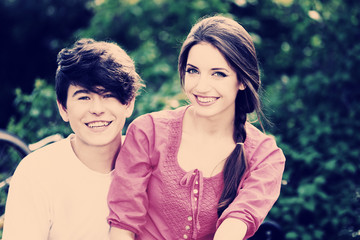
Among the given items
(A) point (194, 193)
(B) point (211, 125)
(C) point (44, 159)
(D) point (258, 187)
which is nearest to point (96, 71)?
(C) point (44, 159)

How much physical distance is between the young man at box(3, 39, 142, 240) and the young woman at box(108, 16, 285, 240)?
0.49ft

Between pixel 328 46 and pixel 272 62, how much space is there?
25.6 inches

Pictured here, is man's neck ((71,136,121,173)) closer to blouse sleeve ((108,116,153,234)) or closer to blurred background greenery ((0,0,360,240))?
blouse sleeve ((108,116,153,234))

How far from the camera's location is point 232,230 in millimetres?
1974

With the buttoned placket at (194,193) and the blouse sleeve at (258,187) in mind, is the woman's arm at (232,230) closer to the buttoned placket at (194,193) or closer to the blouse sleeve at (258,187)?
the blouse sleeve at (258,187)

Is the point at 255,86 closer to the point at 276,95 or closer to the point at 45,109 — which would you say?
the point at 276,95

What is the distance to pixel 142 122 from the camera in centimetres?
224

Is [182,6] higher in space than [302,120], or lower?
higher

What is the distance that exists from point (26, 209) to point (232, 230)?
0.95 metres

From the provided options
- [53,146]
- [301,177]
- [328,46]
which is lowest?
[301,177]

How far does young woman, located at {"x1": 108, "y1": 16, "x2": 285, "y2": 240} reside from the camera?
211 cm

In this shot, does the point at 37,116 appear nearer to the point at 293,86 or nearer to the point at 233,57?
the point at 293,86

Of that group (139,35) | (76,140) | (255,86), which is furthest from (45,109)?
(255,86)

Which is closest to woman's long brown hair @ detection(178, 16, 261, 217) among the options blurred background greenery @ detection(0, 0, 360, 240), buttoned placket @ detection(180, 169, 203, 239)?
buttoned placket @ detection(180, 169, 203, 239)
